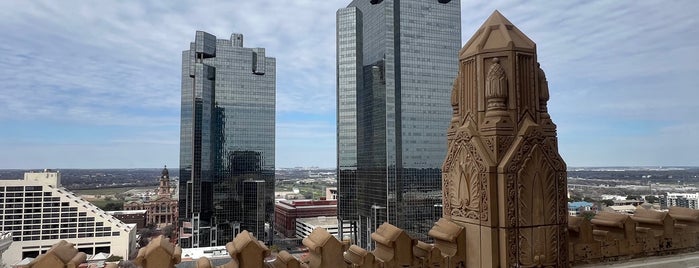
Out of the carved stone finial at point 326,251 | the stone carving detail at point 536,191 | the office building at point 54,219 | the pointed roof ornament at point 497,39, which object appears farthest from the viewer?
the office building at point 54,219

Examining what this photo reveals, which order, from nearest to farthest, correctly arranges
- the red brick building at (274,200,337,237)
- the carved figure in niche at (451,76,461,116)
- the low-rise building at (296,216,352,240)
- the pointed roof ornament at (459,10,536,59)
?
1. the pointed roof ornament at (459,10,536,59)
2. the carved figure in niche at (451,76,461,116)
3. the low-rise building at (296,216,352,240)
4. the red brick building at (274,200,337,237)

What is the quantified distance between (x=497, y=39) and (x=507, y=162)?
1.19 metres

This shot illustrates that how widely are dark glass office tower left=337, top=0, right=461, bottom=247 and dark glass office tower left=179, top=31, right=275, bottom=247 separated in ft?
72.4

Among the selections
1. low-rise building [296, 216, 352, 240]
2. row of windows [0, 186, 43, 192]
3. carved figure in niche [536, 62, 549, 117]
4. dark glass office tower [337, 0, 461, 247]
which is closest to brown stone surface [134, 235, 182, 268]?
carved figure in niche [536, 62, 549, 117]

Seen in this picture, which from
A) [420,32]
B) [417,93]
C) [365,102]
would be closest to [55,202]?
[365,102]

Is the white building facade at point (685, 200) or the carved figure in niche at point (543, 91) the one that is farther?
the white building facade at point (685, 200)

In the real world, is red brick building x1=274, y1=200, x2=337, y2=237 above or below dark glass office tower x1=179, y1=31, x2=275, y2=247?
below

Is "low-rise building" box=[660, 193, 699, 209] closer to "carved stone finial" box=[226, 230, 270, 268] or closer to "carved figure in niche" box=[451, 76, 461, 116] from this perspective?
"carved figure in niche" box=[451, 76, 461, 116]

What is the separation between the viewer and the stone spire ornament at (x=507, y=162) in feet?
11.1

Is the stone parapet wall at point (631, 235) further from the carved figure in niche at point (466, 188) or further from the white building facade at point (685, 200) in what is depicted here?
the white building facade at point (685, 200)

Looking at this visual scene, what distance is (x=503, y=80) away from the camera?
3531 mm

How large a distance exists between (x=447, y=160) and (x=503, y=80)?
0.96m

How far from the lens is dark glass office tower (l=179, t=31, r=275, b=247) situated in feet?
290

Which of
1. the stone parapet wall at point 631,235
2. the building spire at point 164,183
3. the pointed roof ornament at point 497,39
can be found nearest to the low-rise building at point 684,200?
the stone parapet wall at point 631,235
